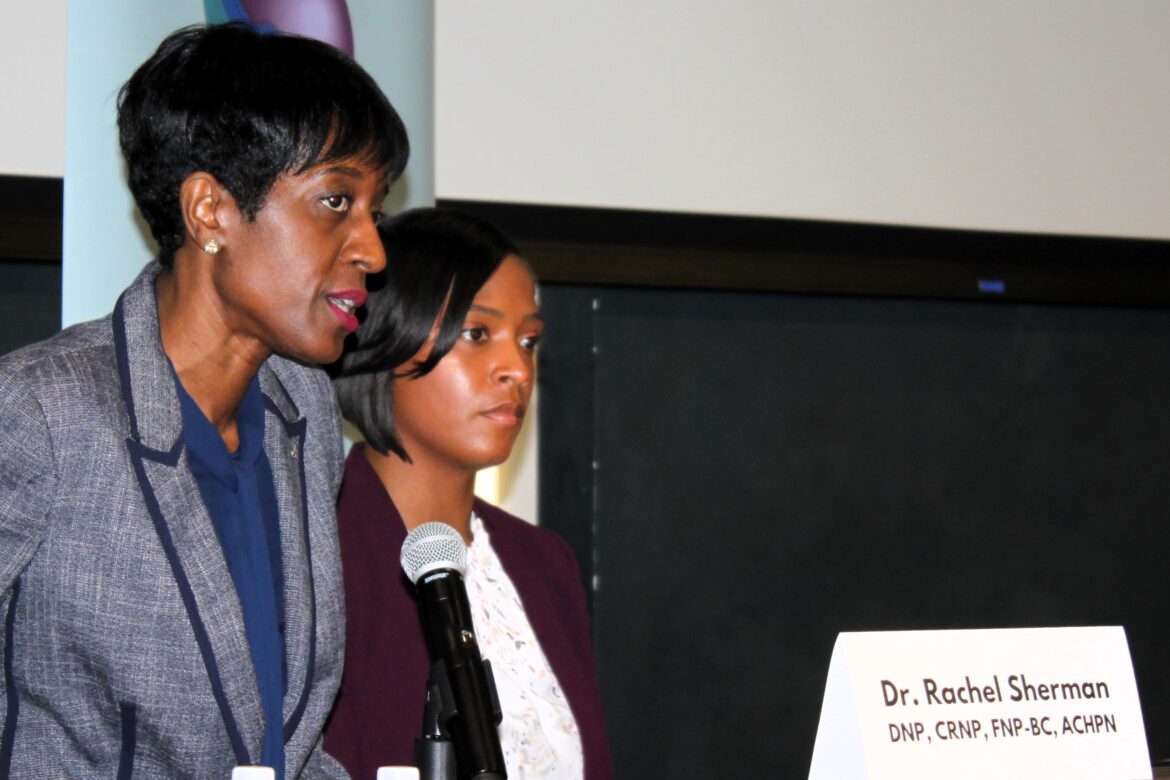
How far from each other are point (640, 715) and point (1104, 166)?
202cm

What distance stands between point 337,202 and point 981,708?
1040mm

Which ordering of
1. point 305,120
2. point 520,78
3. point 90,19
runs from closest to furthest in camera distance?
point 305,120 < point 90,19 < point 520,78

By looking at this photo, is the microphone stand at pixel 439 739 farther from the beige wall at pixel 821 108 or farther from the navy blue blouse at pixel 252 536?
the beige wall at pixel 821 108

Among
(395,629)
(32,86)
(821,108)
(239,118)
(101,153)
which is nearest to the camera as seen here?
(239,118)

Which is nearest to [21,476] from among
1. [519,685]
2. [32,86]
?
[519,685]

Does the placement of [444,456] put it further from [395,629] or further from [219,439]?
[219,439]

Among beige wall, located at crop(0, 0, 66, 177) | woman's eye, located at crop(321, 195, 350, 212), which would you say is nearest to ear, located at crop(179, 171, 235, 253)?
woman's eye, located at crop(321, 195, 350, 212)

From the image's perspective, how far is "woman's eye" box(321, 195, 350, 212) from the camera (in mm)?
1833

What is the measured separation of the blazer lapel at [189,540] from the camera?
1653mm

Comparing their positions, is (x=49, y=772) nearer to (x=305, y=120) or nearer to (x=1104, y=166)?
(x=305, y=120)

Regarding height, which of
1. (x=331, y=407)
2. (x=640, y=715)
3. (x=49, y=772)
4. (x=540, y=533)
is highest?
(x=331, y=407)

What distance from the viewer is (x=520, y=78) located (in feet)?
11.3

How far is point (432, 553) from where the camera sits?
1391 millimetres

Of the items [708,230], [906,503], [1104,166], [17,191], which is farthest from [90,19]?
[1104,166]
